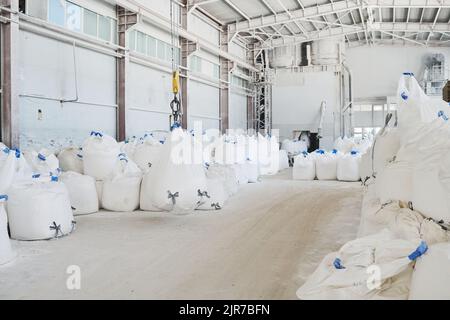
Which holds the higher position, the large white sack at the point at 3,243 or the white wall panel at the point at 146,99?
the white wall panel at the point at 146,99

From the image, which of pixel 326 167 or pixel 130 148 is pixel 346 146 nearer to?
pixel 326 167

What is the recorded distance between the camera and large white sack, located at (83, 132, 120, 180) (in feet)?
14.2

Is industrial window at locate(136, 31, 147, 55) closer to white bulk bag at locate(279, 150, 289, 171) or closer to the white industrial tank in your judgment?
white bulk bag at locate(279, 150, 289, 171)

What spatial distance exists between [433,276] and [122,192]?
127 inches

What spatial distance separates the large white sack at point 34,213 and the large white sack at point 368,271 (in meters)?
2.04

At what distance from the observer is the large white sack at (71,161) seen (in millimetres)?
4684

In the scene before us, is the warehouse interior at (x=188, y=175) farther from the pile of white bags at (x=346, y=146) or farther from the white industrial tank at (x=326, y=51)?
the white industrial tank at (x=326, y=51)

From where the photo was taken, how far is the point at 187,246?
2.82m

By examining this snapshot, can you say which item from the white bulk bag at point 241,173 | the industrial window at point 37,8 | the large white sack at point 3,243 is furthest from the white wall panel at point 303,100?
the large white sack at point 3,243

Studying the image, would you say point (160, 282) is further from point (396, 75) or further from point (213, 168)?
point (396, 75)

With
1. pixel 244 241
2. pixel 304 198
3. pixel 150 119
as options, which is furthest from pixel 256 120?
pixel 244 241

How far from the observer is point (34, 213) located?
294 centimetres
